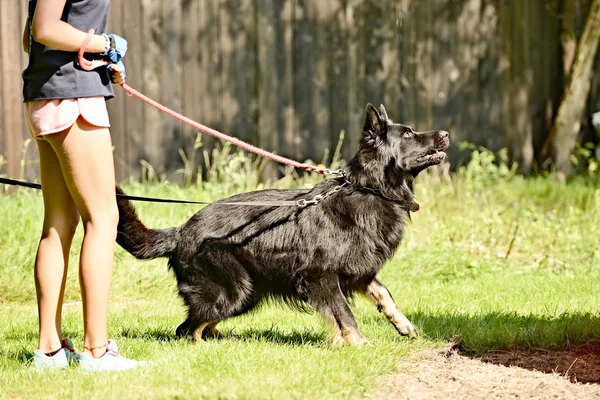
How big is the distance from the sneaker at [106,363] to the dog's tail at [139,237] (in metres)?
0.86

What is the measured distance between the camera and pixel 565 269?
7.11 m

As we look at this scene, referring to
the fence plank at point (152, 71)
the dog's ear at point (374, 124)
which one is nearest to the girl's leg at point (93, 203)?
the dog's ear at point (374, 124)

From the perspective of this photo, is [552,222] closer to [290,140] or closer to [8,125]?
[290,140]

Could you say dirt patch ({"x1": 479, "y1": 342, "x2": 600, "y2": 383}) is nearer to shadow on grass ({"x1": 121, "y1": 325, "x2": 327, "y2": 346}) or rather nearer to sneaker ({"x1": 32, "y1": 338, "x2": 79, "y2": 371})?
shadow on grass ({"x1": 121, "y1": 325, "x2": 327, "y2": 346})

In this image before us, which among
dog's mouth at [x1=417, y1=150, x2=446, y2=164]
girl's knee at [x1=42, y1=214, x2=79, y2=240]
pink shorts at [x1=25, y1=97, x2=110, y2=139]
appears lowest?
girl's knee at [x1=42, y1=214, x2=79, y2=240]

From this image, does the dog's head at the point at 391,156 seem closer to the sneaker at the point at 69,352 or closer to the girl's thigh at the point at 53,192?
the girl's thigh at the point at 53,192

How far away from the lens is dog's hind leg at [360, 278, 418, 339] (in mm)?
4805

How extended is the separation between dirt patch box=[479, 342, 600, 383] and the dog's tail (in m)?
1.91

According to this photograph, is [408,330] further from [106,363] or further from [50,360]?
A: [50,360]

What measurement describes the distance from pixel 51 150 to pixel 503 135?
7626 millimetres

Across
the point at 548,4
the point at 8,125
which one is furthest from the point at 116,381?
the point at 548,4

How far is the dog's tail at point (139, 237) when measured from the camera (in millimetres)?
Answer: 4691

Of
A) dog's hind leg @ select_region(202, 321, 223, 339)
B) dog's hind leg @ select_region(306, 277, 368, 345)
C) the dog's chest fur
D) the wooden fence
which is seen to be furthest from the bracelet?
the wooden fence

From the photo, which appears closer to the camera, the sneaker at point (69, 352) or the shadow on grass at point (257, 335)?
the sneaker at point (69, 352)
